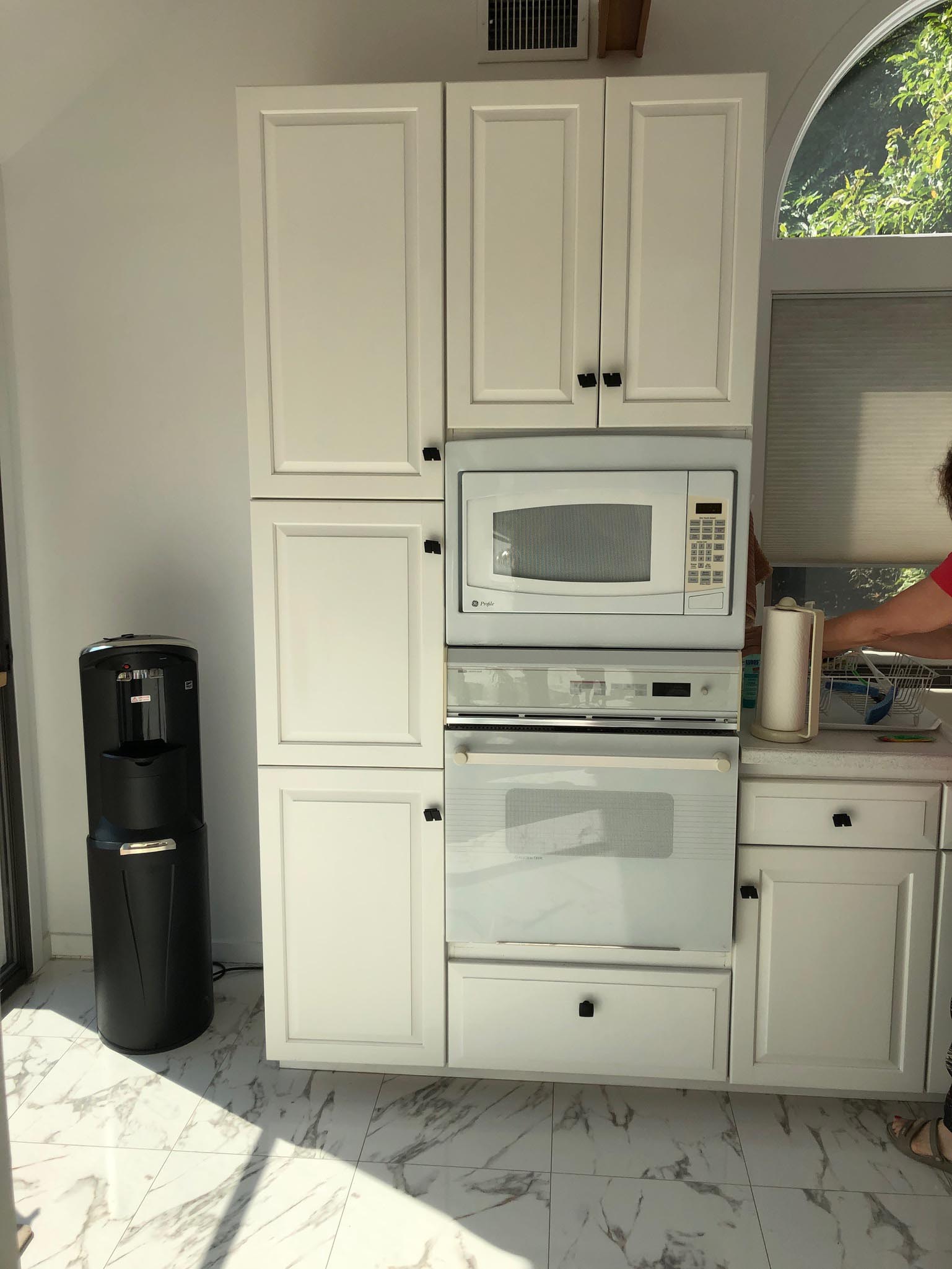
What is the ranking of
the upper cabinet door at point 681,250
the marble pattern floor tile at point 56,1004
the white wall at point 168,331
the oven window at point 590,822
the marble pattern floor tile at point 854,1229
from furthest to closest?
1. the marble pattern floor tile at point 56,1004
2. the white wall at point 168,331
3. the oven window at point 590,822
4. the upper cabinet door at point 681,250
5. the marble pattern floor tile at point 854,1229

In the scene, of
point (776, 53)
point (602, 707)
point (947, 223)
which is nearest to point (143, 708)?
point (602, 707)

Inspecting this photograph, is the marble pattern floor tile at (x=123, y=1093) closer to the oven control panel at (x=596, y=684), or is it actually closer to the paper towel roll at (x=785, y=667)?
the oven control panel at (x=596, y=684)

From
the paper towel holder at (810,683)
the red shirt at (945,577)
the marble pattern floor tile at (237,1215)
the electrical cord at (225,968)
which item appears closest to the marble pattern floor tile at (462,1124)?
the marble pattern floor tile at (237,1215)

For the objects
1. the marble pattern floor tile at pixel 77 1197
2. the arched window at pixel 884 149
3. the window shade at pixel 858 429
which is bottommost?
the marble pattern floor tile at pixel 77 1197

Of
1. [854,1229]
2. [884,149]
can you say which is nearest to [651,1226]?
[854,1229]

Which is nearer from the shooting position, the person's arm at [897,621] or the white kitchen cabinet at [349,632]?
the person's arm at [897,621]

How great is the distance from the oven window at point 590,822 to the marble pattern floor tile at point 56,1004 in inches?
55.3

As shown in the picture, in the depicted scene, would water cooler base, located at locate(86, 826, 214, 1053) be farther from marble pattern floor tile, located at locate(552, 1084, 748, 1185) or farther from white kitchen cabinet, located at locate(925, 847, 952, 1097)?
white kitchen cabinet, located at locate(925, 847, 952, 1097)

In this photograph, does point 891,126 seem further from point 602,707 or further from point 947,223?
point 602,707

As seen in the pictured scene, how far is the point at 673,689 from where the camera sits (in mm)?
2115

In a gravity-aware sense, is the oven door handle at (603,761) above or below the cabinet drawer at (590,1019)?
above

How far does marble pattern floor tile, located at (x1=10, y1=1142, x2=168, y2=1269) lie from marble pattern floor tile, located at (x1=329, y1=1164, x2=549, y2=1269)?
1.50 ft

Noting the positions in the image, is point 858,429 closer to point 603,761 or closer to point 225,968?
point 603,761

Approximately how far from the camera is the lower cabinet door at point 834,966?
2.14m
